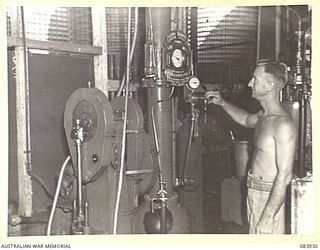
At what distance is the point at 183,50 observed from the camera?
106 centimetres

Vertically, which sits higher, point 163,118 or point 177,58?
point 177,58

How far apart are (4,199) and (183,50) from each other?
57 cm

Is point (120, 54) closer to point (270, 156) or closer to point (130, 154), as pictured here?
point (130, 154)

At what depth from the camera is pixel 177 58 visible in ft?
3.47

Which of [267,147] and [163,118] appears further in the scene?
[163,118]

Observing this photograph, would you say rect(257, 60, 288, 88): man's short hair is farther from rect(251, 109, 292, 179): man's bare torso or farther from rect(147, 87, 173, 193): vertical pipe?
rect(147, 87, 173, 193): vertical pipe

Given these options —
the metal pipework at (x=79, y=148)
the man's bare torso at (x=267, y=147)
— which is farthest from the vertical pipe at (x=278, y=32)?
the metal pipework at (x=79, y=148)

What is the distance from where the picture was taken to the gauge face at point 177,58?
1.05m

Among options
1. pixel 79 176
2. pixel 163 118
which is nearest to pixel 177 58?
pixel 163 118

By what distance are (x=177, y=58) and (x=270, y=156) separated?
347mm

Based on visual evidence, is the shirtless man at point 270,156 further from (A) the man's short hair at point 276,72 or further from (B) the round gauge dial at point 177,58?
(B) the round gauge dial at point 177,58

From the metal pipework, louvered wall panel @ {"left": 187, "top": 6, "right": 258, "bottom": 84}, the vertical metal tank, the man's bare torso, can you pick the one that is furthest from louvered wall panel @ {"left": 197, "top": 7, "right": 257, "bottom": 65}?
the metal pipework
